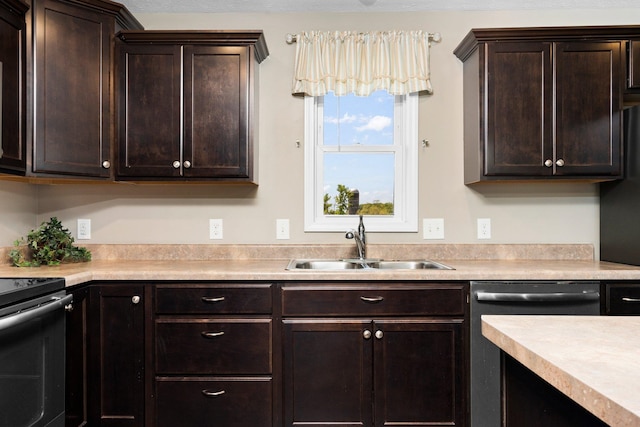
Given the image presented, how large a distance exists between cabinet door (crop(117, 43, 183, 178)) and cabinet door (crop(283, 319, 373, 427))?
1160 millimetres

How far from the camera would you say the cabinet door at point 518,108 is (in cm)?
231

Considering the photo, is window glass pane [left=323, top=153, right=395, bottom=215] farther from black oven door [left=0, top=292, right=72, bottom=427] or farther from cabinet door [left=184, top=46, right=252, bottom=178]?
black oven door [left=0, top=292, right=72, bottom=427]

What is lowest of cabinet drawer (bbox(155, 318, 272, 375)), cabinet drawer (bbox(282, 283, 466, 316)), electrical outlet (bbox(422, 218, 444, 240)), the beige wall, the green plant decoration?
cabinet drawer (bbox(155, 318, 272, 375))

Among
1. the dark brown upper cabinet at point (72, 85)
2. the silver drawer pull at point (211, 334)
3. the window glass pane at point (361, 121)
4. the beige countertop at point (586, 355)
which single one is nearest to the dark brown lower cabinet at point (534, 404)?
the beige countertop at point (586, 355)

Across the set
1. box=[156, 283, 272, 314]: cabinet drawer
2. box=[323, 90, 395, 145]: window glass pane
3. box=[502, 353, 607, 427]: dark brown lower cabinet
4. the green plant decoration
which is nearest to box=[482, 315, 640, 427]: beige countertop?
box=[502, 353, 607, 427]: dark brown lower cabinet

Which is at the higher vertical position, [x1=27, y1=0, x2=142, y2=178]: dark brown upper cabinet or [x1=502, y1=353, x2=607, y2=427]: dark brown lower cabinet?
[x1=27, y1=0, x2=142, y2=178]: dark brown upper cabinet

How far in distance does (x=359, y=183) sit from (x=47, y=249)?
5.94 feet

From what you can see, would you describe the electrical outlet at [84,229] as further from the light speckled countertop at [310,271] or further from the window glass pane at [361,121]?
the window glass pane at [361,121]

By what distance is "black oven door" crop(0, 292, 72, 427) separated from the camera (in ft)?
4.79

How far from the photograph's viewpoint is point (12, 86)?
2.01 m

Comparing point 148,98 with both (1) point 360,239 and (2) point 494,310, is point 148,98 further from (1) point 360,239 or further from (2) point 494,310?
(2) point 494,310

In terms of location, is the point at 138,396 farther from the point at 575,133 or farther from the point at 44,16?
the point at 575,133

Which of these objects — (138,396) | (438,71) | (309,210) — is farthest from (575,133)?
(138,396)

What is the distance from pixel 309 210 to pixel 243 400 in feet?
3.76
